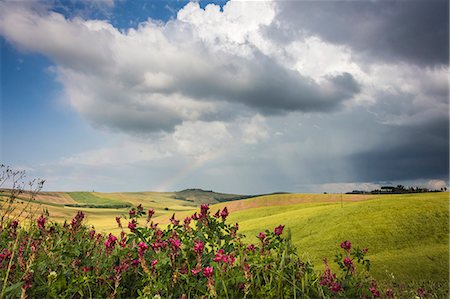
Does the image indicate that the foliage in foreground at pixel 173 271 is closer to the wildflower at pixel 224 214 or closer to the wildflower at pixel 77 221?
the wildflower at pixel 224 214

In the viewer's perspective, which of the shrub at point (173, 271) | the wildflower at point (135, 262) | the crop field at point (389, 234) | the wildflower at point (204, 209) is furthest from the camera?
the crop field at point (389, 234)

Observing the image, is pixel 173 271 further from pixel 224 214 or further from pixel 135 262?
pixel 224 214

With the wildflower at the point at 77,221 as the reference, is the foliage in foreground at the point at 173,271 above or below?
below

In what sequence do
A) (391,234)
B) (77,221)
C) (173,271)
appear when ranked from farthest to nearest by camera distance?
(391,234) < (77,221) < (173,271)

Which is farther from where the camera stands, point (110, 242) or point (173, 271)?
point (110, 242)

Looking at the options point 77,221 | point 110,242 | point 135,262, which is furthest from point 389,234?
point 110,242

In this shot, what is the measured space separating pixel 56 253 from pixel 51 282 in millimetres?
1077

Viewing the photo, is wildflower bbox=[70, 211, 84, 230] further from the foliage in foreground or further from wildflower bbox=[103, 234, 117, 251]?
wildflower bbox=[103, 234, 117, 251]

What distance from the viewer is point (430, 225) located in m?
21.8

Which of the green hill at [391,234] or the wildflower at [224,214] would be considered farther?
the green hill at [391,234]

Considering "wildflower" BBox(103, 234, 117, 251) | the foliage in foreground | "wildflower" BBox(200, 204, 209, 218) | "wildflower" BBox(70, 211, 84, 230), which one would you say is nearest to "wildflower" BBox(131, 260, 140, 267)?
the foliage in foreground

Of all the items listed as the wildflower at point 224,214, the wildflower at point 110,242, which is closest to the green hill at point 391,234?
the wildflower at point 224,214

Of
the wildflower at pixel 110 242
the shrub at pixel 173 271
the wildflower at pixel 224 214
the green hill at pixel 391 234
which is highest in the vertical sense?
the wildflower at pixel 224 214

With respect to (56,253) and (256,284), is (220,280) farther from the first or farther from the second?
(56,253)
